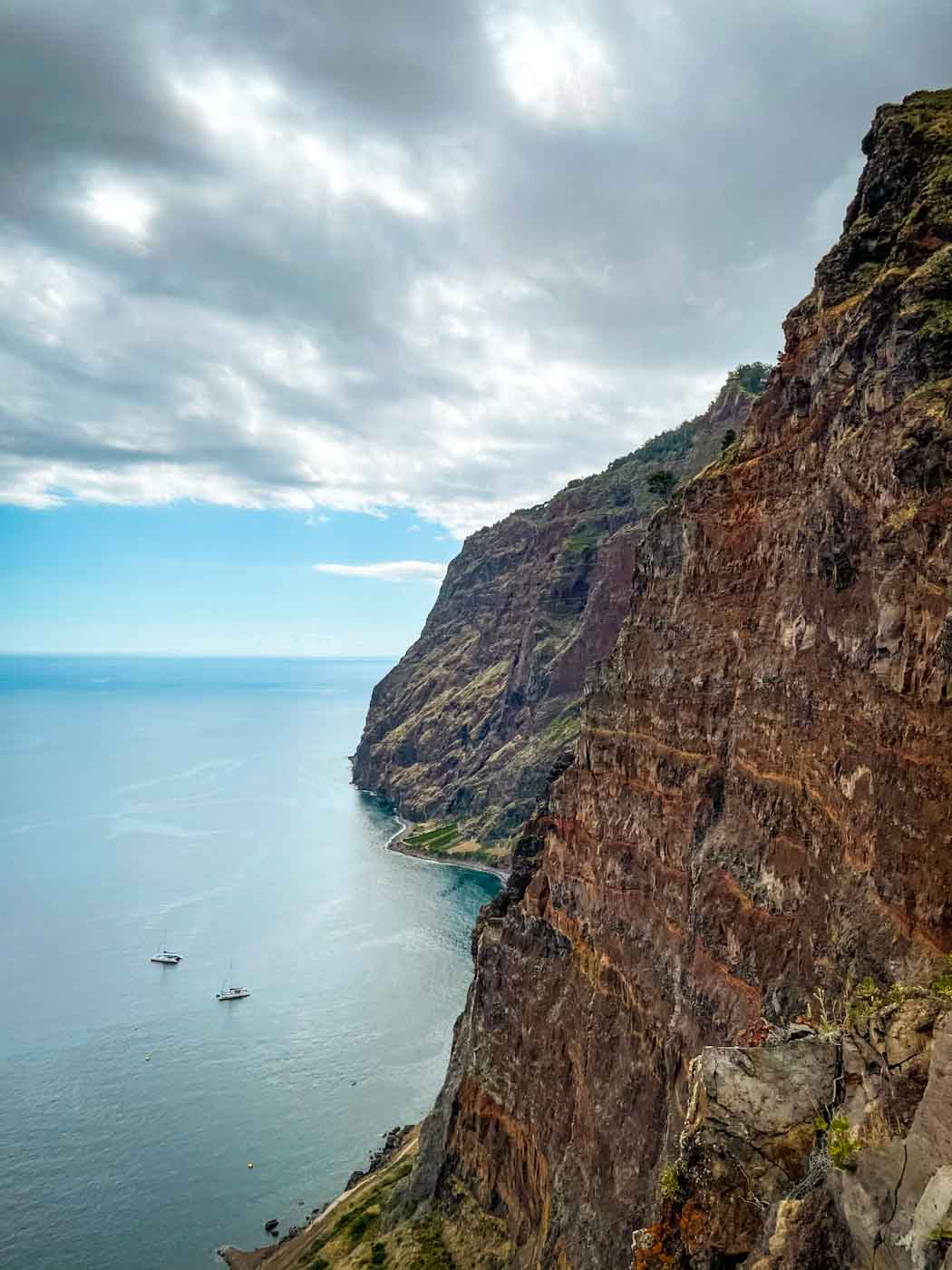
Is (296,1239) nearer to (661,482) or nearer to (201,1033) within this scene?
(201,1033)

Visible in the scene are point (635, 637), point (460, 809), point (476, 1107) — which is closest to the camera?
point (635, 637)

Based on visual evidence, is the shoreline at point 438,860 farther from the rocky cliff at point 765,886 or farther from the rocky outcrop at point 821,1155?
the rocky outcrop at point 821,1155

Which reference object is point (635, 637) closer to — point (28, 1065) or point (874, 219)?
point (874, 219)

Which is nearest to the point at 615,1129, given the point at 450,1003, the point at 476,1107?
the point at 476,1107

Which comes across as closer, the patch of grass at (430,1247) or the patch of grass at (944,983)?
the patch of grass at (944,983)

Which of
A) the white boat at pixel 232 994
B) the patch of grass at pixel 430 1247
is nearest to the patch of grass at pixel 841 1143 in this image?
the patch of grass at pixel 430 1247

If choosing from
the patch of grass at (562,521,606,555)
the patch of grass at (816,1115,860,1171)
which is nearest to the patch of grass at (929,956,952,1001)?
the patch of grass at (816,1115,860,1171)
